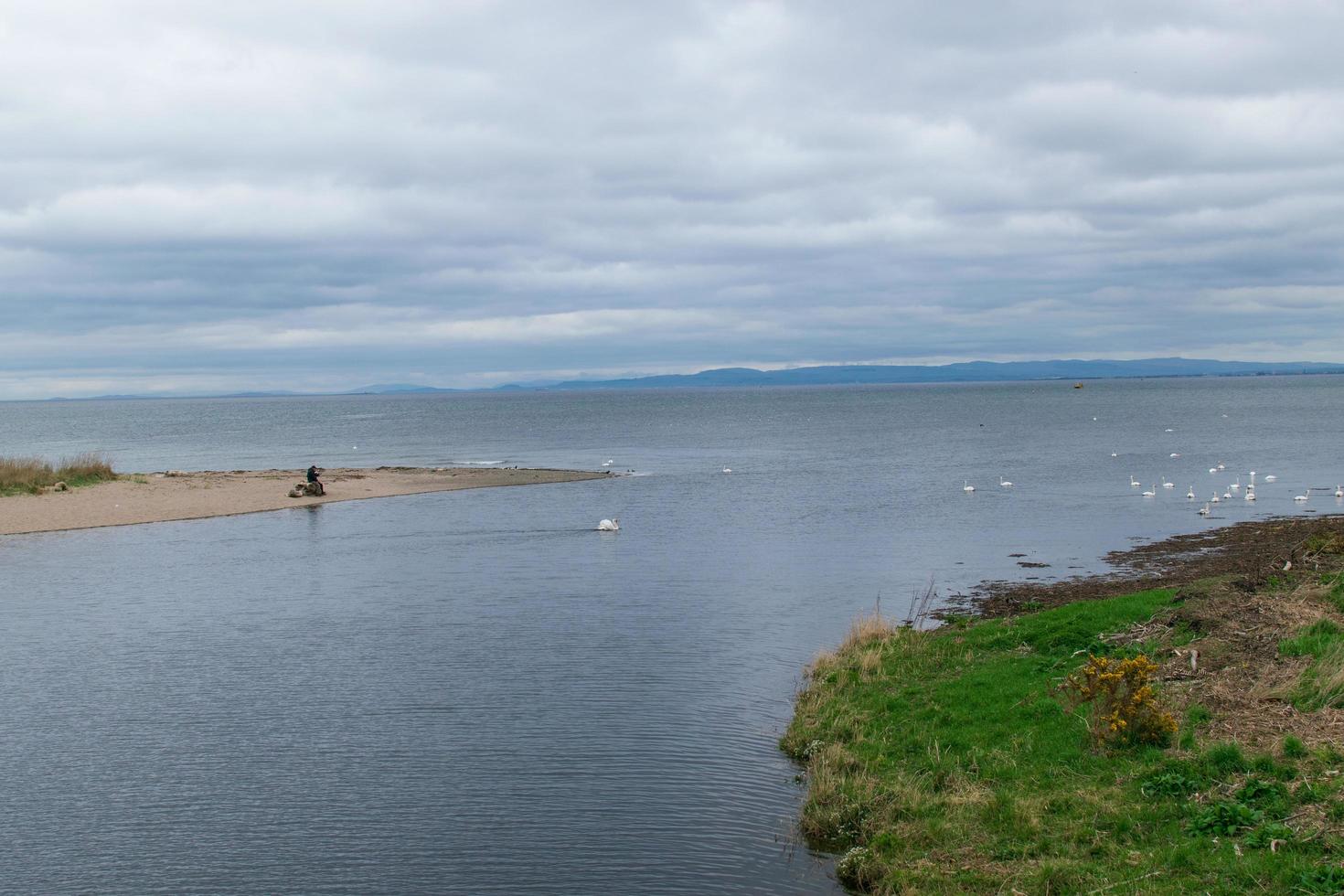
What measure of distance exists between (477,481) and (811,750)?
55213 millimetres

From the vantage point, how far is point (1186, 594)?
21.5 meters

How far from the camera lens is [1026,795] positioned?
14359mm

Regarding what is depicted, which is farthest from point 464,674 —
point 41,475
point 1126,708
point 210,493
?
point 41,475

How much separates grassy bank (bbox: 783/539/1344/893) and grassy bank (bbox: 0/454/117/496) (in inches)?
2092

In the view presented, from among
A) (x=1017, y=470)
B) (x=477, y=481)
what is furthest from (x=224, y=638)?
(x=1017, y=470)

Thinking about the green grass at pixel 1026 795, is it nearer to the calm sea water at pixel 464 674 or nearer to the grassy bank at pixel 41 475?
the calm sea water at pixel 464 674

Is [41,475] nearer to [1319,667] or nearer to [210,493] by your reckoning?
[210,493]

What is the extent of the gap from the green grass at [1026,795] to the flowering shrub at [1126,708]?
0.90 ft

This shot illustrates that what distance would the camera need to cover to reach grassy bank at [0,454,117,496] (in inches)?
2315

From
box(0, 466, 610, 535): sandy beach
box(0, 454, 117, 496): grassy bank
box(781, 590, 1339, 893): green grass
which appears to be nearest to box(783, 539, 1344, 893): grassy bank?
box(781, 590, 1339, 893): green grass

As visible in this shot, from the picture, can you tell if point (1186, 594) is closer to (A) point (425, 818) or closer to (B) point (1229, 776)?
(B) point (1229, 776)

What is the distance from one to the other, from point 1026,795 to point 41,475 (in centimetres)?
6169

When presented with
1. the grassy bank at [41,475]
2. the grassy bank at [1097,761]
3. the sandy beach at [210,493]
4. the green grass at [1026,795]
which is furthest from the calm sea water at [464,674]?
the grassy bank at [41,475]

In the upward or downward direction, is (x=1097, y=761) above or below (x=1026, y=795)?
above
